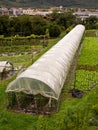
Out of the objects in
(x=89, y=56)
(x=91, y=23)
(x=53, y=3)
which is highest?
(x=89, y=56)

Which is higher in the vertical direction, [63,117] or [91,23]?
[63,117]

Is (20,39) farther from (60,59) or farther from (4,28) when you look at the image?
(60,59)

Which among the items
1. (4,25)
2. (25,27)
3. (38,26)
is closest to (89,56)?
(38,26)

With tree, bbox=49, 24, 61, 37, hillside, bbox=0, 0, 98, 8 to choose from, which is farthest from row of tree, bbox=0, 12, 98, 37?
hillside, bbox=0, 0, 98, 8

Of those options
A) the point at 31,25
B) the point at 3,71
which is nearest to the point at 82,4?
the point at 31,25

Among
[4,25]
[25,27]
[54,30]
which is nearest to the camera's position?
[4,25]

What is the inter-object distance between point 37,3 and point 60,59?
156 m

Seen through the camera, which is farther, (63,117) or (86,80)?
(86,80)

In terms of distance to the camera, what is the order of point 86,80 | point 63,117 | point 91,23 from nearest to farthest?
1. point 63,117
2. point 86,80
3. point 91,23

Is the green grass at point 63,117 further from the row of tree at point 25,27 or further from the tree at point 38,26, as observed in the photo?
the tree at point 38,26

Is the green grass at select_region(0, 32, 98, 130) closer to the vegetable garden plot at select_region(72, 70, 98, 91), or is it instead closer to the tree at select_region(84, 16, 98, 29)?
the vegetable garden plot at select_region(72, 70, 98, 91)

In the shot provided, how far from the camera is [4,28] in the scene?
4491 centimetres

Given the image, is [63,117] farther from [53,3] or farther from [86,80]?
[53,3]

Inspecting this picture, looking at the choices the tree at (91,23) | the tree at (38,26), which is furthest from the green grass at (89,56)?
the tree at (91,23)
